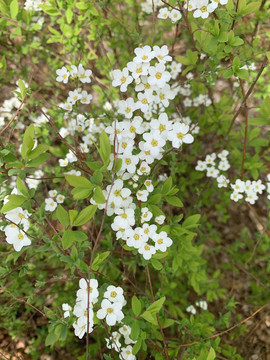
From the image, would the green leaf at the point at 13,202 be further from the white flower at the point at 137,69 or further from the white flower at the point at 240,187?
the white flower at the point at 240,187

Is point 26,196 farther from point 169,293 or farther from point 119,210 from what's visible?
point 169,293

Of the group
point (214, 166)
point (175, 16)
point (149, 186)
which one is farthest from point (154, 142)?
point (214, 166)

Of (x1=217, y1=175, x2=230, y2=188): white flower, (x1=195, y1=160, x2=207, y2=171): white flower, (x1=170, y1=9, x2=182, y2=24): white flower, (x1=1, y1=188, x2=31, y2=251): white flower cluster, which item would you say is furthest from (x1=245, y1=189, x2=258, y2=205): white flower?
(x1=1, y1=188, x2=31, y2=251): white flower cluster

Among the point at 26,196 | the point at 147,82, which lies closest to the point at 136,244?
the point at 26,196

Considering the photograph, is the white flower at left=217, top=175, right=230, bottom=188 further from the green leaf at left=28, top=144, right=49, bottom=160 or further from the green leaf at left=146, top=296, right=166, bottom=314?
the green leaf at left=28, top=144, right=49, bottom=160

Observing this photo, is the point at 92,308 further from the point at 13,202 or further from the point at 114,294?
the point at 13,202

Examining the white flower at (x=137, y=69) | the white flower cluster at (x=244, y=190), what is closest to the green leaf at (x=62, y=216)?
the white flower at (x=137, y=69)
